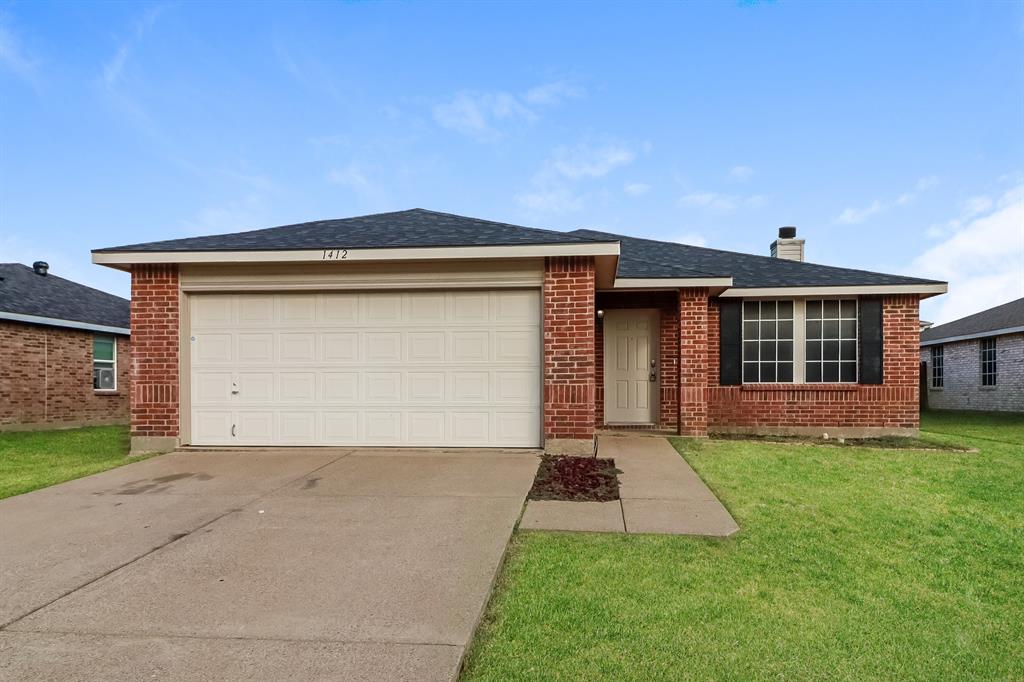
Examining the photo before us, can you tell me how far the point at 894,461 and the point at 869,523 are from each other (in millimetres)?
3963

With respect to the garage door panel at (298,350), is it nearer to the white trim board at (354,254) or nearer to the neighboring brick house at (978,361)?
the white trim board at (354,254)

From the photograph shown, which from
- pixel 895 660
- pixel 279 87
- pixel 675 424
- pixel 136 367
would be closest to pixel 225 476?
pixel 136 367

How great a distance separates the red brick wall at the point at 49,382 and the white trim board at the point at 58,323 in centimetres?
25

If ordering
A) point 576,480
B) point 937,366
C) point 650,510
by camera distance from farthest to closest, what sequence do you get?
point 937,366 → point 576,480 → point 650,510

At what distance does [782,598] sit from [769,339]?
859cm

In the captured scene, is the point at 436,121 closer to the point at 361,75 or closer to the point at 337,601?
the point at 361,75

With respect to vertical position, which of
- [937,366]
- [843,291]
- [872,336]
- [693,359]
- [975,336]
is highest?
[843,291]

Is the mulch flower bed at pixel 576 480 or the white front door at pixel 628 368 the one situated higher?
the white front door at pixel 628 368

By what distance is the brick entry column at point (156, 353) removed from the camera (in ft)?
26.8

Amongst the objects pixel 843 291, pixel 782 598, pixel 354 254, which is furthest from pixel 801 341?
pixel 782 598

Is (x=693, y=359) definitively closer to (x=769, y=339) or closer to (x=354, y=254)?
(x=769, y=339)

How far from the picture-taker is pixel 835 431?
10.6 m

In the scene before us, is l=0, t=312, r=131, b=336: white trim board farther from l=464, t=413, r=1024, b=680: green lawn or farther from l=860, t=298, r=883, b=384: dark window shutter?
l=860, t=298, r=883, b=384: dark window shutter

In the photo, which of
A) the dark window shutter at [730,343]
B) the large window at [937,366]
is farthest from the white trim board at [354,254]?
the large window at [937,366]
